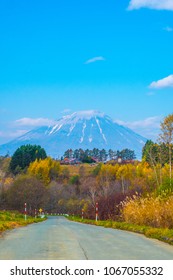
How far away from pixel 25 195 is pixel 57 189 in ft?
115

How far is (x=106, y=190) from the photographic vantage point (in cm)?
7381

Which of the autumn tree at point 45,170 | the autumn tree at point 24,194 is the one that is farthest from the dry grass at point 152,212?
the autumn tree at point 45,170

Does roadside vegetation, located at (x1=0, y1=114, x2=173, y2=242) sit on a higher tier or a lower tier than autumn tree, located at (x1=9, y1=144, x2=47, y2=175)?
lower

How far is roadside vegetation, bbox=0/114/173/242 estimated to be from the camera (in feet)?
71.8

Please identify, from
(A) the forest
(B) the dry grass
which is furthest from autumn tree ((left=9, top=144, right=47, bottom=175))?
(B) the dry grass

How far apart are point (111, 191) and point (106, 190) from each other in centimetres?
519

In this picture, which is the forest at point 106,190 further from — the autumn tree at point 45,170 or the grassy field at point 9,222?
the grassy field at point 9,222

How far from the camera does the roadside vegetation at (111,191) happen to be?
21.9 meters

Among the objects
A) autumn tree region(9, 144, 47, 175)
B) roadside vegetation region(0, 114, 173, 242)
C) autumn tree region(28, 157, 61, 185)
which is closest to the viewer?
roadside vegetation region(0, 114, 173, 242)

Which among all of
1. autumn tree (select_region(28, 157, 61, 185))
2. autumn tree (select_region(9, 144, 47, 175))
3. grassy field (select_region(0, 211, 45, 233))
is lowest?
grassy field (select_region(0, 211, 45, 233))

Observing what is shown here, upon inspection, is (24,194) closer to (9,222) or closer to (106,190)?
(106,190)

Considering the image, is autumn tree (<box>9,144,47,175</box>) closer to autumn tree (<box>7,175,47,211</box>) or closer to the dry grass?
autumn tree (<box>7,175,47,211</box>)

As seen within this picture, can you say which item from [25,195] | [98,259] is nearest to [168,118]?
[98,259]
